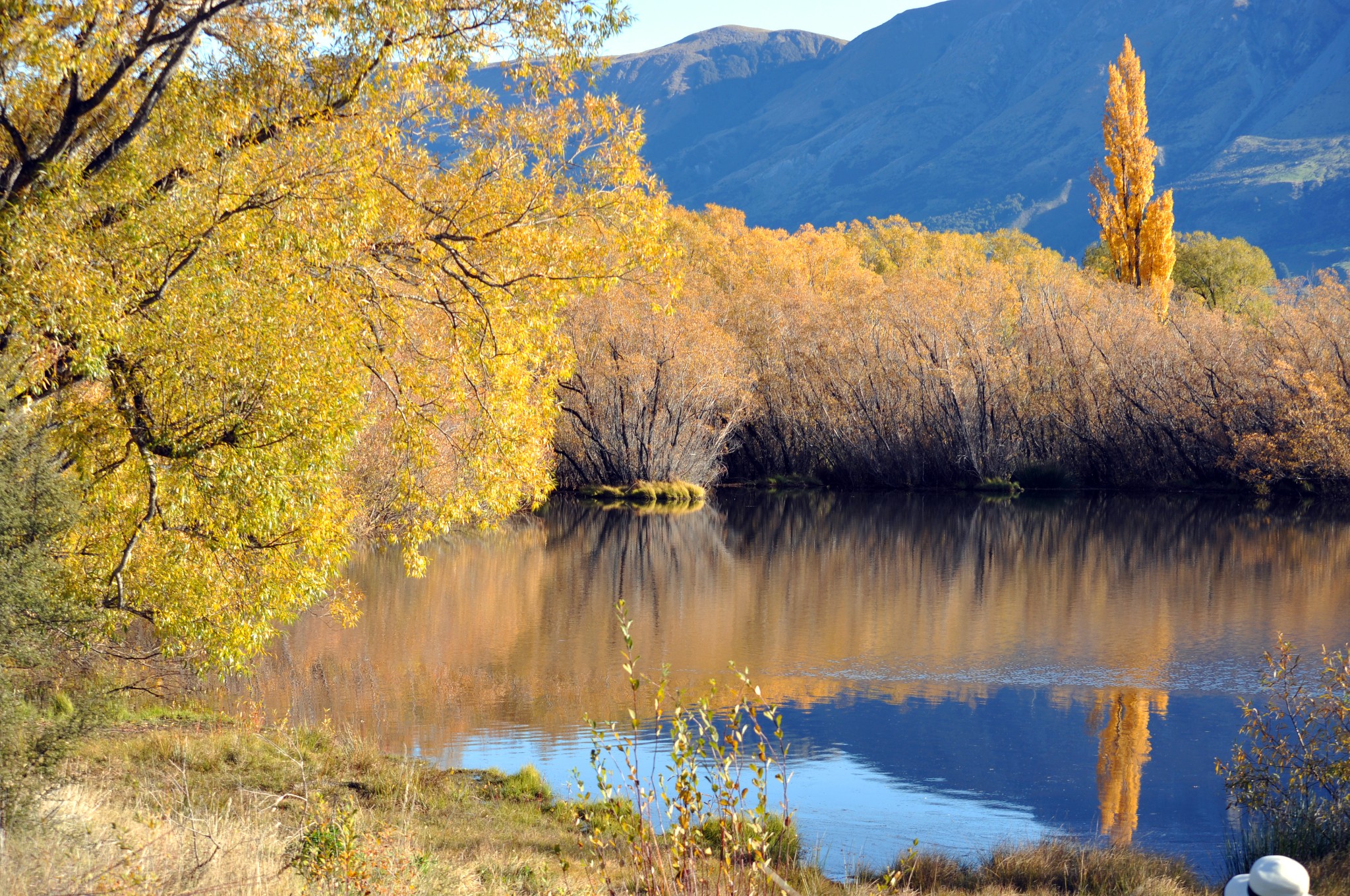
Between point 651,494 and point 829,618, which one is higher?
point 651,494

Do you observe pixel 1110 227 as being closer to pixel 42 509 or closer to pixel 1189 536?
pixel 1189 536

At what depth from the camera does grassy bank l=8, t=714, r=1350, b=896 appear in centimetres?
691

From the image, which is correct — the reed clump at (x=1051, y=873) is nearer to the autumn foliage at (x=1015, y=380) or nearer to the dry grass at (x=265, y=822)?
the dry grass at (x=265, y=822)

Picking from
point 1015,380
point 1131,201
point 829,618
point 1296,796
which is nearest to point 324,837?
point 1296,796

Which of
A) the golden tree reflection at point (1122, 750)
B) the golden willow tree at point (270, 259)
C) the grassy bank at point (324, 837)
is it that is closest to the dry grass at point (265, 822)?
the grassy bank at point (324, 837)

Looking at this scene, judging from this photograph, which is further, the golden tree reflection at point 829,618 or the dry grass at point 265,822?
the golden tree reflection at point 829,618

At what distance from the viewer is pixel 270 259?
34.8 ft

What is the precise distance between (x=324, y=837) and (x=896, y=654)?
16.3m

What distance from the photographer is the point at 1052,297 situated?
53.2 metres

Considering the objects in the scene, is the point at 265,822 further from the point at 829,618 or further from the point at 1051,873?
the point at 829,618

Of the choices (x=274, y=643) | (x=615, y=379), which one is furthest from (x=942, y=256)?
(x=274, y=643)

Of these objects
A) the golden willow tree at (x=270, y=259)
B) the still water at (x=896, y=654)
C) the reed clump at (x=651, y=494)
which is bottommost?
the still water at (x=896, y=654)

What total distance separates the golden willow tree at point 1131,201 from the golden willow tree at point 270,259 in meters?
54.0

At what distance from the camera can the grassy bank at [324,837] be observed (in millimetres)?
6906
